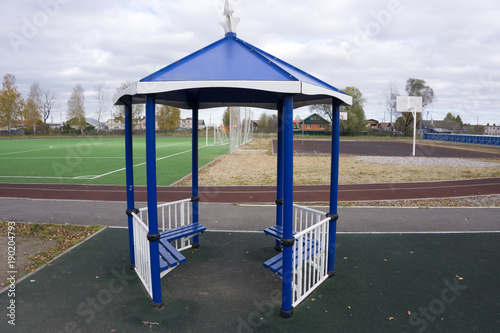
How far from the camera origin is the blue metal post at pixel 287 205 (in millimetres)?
3689

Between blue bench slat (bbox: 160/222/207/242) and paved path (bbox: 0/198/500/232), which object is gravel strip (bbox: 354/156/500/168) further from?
blue bench slat (bbox: 160/222/207/242)

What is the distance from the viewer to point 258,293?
4414 mm

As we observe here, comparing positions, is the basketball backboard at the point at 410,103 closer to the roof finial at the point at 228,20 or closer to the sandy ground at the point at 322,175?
the sandy ground at the point at 322,175

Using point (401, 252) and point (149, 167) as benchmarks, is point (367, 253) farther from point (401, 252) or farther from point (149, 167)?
point (149, 167)

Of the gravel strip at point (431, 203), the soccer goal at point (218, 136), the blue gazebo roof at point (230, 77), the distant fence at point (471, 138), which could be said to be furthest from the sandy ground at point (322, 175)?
the distant fence at point (471, 138)

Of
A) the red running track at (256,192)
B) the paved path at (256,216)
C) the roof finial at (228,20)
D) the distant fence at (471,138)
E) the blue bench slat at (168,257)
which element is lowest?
the paved path at (256,216)

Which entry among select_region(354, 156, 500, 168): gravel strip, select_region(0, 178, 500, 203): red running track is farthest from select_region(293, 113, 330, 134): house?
select_region(0, 178, 500, 203): red running track

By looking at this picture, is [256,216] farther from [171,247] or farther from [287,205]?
[287,205]

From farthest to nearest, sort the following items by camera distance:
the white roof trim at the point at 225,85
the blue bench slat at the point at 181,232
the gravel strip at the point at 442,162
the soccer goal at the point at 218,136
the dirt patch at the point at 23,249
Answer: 1. the soccer goal at the point at 218,136
2. the gravel strip at the point at 442,162
3. the blue bench slat at the point at 181,232
4. the dirt patch at the point at 23,249
5. the white roof trim at the point at 225,85

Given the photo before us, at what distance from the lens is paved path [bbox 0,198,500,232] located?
7301mm

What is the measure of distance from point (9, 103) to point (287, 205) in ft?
242

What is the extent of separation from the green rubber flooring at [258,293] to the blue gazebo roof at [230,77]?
2.59 meters

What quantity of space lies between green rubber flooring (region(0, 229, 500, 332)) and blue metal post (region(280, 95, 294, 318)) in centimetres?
25

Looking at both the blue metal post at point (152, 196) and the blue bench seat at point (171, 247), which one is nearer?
the blue metal post at point (152, 196)
